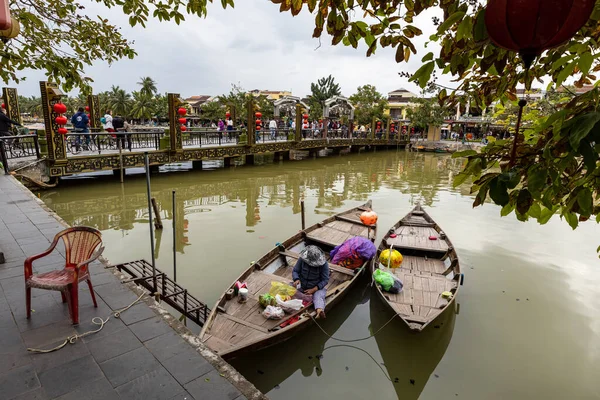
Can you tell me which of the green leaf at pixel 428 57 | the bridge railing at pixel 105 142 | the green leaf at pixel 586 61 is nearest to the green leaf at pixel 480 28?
the green leaf at pixel 428 57

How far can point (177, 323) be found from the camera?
10.9ft

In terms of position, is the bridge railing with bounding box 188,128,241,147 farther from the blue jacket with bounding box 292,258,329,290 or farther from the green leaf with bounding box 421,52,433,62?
the green leaf with bounding box 421,52,433,62

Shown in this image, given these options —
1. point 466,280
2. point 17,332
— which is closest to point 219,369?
point 17,332

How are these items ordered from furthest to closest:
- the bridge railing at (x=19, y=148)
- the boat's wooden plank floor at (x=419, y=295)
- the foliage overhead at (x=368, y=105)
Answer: the foliage overhead at (x=368, y=105) < the bridge railing at (x=19, y=148) < the boat's wooden plank floor at (x=419, y=295)

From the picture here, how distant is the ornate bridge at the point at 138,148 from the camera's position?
37.1 ft

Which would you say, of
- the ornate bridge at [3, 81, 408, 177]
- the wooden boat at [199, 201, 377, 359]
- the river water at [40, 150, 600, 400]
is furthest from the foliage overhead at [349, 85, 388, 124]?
the wooden boat at [199, 201, 377, 359]

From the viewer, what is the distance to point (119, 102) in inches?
1786

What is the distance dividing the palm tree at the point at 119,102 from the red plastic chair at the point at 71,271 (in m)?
48.4

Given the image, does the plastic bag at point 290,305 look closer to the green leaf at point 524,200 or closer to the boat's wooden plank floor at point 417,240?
the boat's wooden plank floor at point 417,240

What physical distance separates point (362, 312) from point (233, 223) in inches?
211

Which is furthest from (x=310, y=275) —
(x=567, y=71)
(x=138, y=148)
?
(x=138, y=148)

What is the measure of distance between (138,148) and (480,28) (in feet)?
50.9

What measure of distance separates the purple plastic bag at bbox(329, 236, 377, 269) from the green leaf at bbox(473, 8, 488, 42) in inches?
196

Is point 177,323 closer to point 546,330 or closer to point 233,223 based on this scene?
point 546,330
